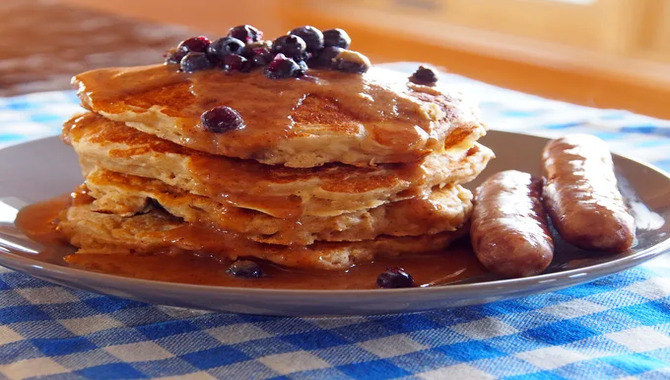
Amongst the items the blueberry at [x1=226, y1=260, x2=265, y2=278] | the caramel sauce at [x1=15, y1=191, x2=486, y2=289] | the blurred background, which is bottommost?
the blurred background

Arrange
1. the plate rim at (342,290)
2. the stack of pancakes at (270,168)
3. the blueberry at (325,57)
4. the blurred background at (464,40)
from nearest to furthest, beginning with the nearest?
the plate rim at (342,290), the stack of pancakes at (270,168), the blueberry at (325,57), the blurred background at (464,40)

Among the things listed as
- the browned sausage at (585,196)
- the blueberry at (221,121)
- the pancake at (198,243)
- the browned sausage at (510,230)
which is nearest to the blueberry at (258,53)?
the blueberry at (221,121)

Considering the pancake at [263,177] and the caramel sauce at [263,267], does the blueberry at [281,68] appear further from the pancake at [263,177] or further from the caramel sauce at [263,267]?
the caramel sauce at [263,267]

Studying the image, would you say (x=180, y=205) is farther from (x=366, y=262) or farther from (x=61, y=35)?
(x=61, y=35)

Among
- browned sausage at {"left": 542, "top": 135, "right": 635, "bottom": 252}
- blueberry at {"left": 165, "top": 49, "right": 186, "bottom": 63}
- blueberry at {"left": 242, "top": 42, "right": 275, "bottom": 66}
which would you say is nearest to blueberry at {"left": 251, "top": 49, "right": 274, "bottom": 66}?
blueberry at {"left": 242, "top": 42, "right": 275, "bottom": 66}

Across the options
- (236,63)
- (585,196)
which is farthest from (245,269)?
(585,196)

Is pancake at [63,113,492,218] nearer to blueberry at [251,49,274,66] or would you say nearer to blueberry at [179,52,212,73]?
blueberry at [179,52,212,73]

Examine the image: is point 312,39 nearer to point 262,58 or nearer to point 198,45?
point 262,58
